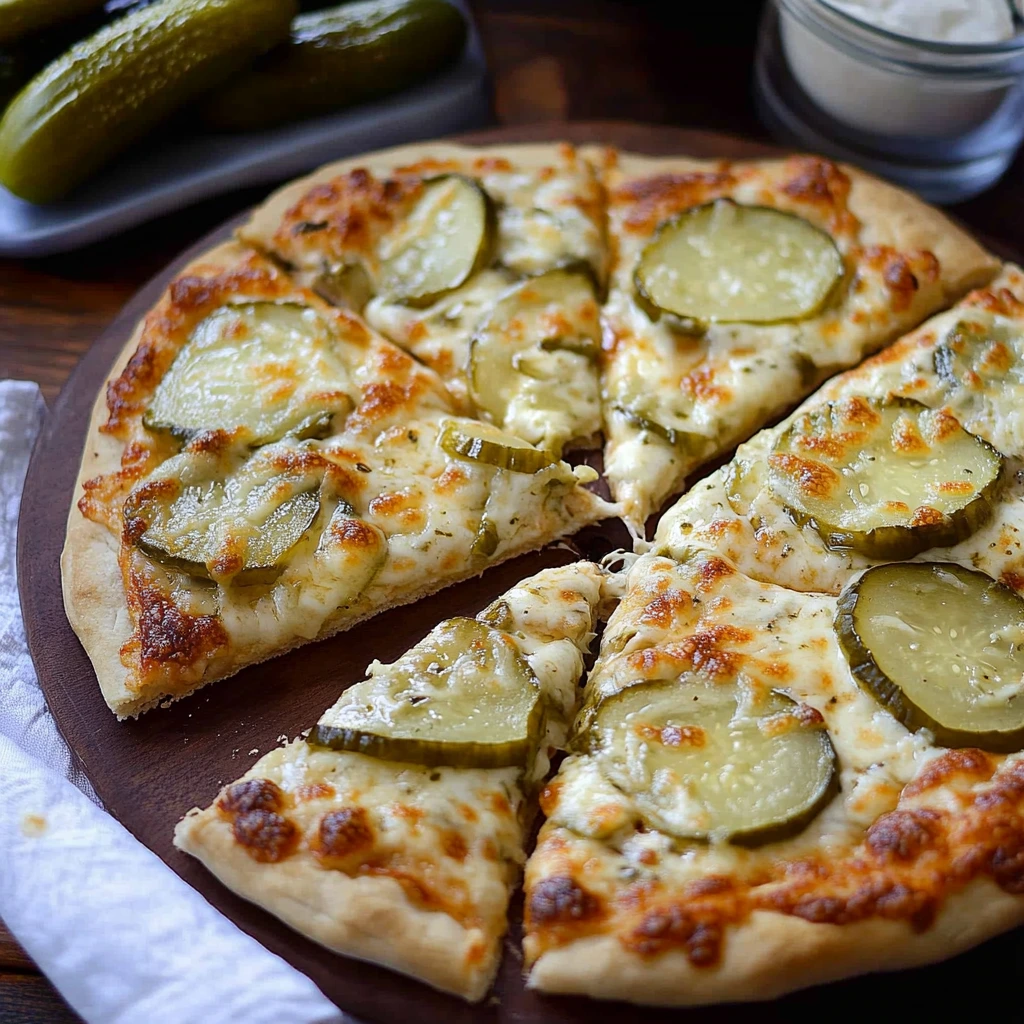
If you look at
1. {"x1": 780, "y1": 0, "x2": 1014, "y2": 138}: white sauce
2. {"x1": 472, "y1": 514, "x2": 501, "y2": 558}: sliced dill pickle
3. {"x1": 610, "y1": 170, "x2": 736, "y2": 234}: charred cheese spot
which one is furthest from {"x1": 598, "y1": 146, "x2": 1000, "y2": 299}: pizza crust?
{"x1": 472, "y1": 514, "x2": 501, "y2": 558}: sliced dill pickle

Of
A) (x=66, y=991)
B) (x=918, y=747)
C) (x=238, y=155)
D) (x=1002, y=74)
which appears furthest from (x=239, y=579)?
(x=1002, y=74)

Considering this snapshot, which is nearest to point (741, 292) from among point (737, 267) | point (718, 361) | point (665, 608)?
point (737, 267)

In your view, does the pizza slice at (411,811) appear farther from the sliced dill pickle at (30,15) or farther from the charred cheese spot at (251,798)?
the sliced dill pickle at (30,15)

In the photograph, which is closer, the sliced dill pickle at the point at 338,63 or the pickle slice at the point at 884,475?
the pickle slice at the point at 884,475

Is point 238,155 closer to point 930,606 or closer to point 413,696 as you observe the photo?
point 413,696

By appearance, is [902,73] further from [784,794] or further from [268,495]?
[784,794]

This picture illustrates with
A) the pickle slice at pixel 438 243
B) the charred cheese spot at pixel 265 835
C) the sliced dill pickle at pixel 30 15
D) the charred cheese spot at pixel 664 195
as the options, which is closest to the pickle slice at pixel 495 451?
the pickle slice at pixel 438 243
